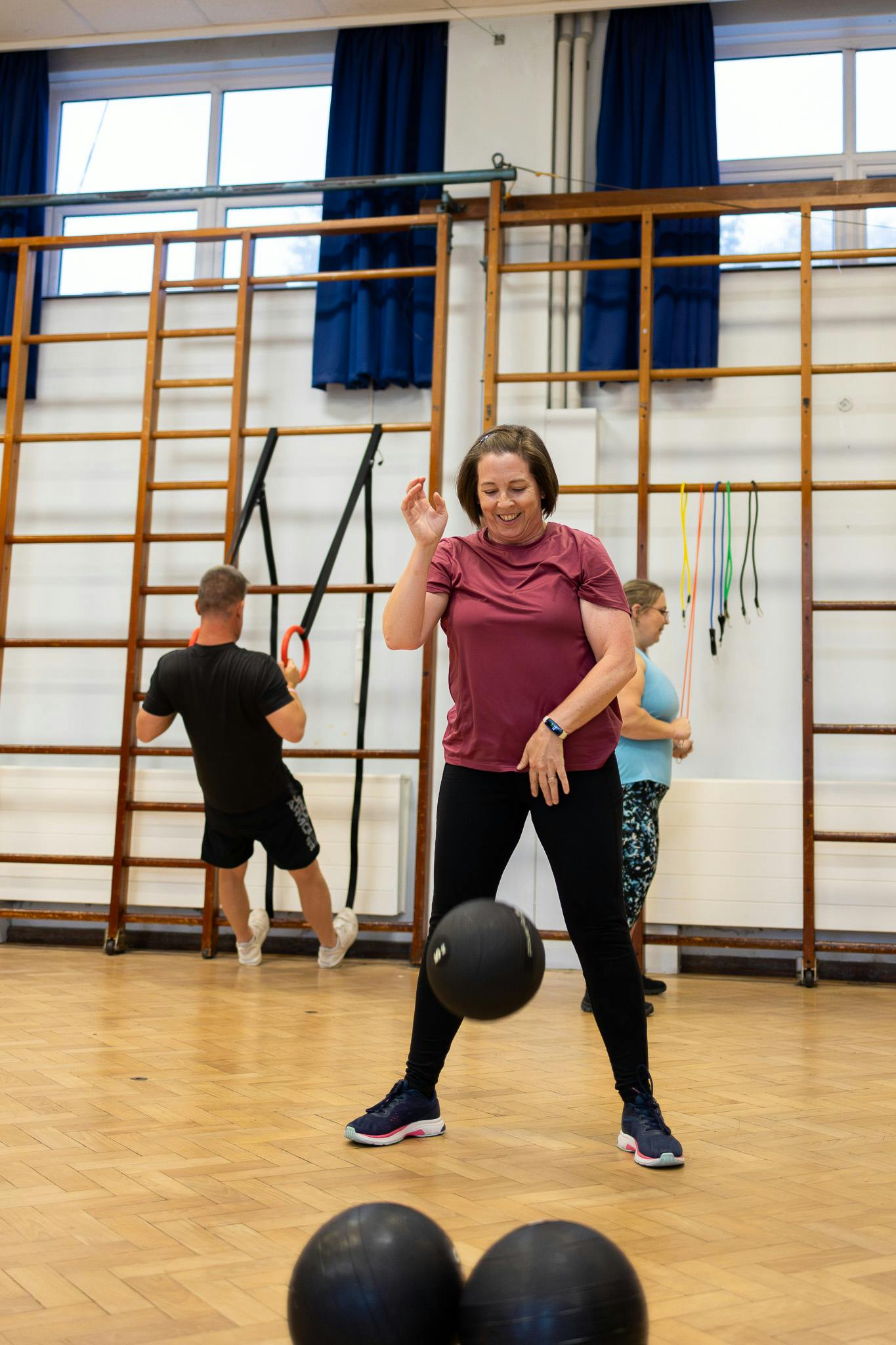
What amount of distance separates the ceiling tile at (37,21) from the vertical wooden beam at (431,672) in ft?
6.49

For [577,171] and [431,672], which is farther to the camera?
[577,171]

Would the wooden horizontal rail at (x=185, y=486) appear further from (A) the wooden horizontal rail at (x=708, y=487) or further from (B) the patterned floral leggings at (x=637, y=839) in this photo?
(B) the patterned floral leggings at (x=637, y=839)

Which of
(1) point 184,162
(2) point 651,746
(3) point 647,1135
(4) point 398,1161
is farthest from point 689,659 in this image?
(1) point 184,162

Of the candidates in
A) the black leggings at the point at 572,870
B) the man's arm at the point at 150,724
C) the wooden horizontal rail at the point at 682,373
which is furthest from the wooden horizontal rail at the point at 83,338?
the black leggings at the point at 572,870

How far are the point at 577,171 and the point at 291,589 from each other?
7.09 feet

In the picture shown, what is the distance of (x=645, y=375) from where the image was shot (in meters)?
4.88

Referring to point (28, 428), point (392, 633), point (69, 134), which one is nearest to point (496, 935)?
point (392, 633)

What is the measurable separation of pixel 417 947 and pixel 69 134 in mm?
4211

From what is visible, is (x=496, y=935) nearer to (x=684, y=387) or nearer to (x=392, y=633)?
(x=392, y=633)

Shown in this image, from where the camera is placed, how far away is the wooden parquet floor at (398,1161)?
1.47 meters

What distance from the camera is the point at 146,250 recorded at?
5699 mm

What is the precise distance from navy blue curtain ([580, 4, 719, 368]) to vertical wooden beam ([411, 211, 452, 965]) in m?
0.60

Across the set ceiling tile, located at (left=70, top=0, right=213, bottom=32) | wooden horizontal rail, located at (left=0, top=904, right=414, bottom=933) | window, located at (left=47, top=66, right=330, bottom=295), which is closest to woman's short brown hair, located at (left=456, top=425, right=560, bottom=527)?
wooden horizontal rail, located at (left=0, top=904, right=414, bottom=933)

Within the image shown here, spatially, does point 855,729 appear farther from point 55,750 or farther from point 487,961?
point 55,750
